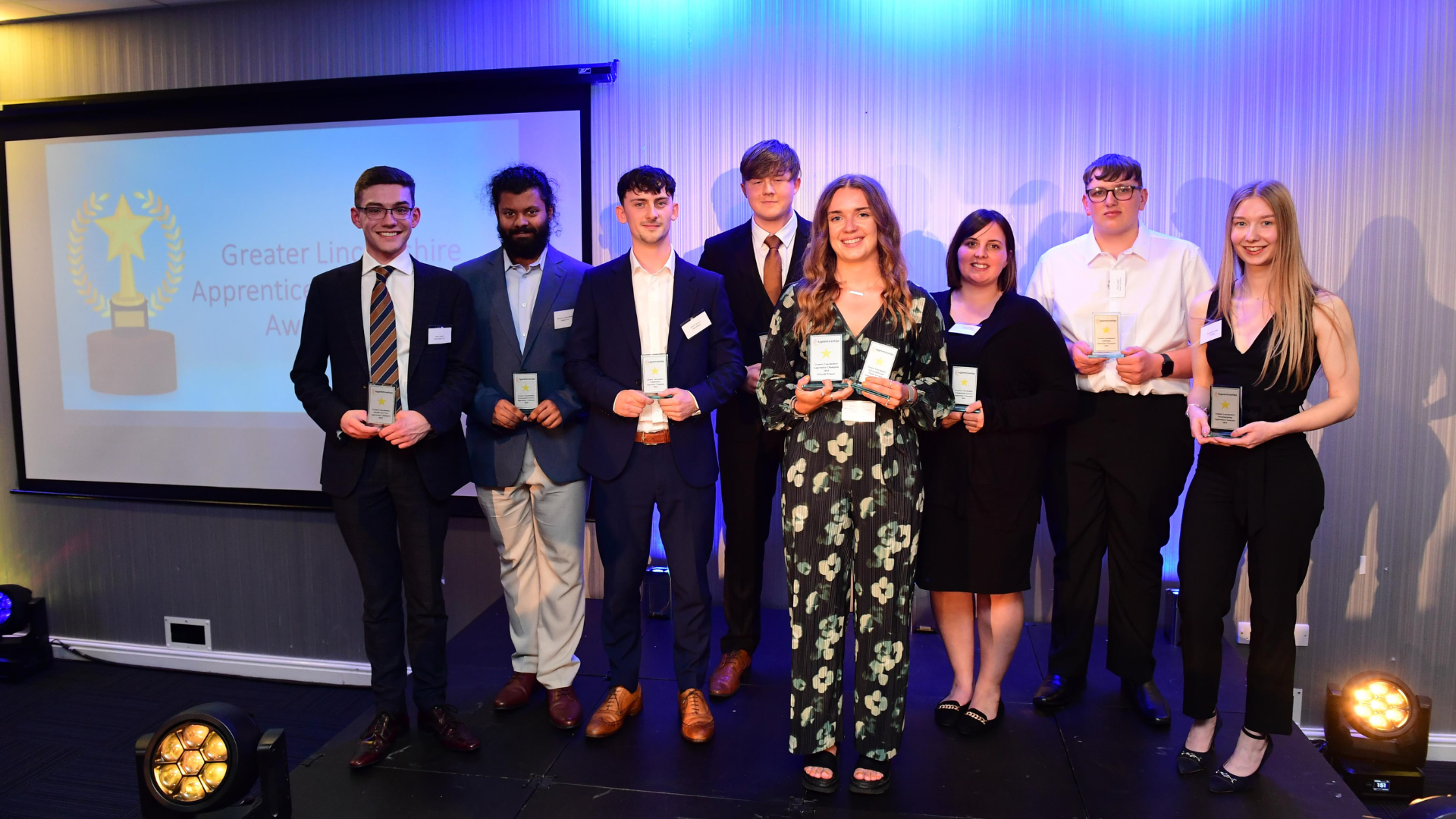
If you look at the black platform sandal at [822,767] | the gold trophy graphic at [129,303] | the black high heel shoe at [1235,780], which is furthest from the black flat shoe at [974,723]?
the gold trophy graphic at [129,303]

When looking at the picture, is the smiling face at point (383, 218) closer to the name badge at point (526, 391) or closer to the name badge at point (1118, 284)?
the name badge at point (526, 391)

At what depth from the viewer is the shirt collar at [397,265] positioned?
98.8 inches

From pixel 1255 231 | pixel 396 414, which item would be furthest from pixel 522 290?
pixel 1255 231

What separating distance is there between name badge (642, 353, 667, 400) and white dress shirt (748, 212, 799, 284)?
1.95 ft

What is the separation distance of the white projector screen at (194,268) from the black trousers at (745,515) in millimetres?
1433

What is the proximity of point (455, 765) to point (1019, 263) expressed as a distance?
2846 mm

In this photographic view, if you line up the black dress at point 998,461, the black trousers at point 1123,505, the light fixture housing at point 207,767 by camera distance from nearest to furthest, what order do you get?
the light fixture housing at point 207,767 → the black dress at point 998,461 → the black trousers at point 1123,505

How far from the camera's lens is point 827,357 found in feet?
6.84

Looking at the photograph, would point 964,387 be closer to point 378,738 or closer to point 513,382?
point 513,382

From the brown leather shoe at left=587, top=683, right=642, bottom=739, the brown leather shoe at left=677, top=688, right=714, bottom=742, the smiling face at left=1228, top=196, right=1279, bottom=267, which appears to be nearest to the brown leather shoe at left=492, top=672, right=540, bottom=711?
the brown leather shoe at left=587, top=683, right=642, bottom=739

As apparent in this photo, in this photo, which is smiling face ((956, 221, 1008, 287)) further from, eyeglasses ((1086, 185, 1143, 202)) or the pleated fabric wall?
the pleated fabric wall

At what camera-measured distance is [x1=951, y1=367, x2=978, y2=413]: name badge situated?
236cm

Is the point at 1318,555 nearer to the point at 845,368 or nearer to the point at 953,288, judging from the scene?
the point at 953,288

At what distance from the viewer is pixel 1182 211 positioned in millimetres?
3350
